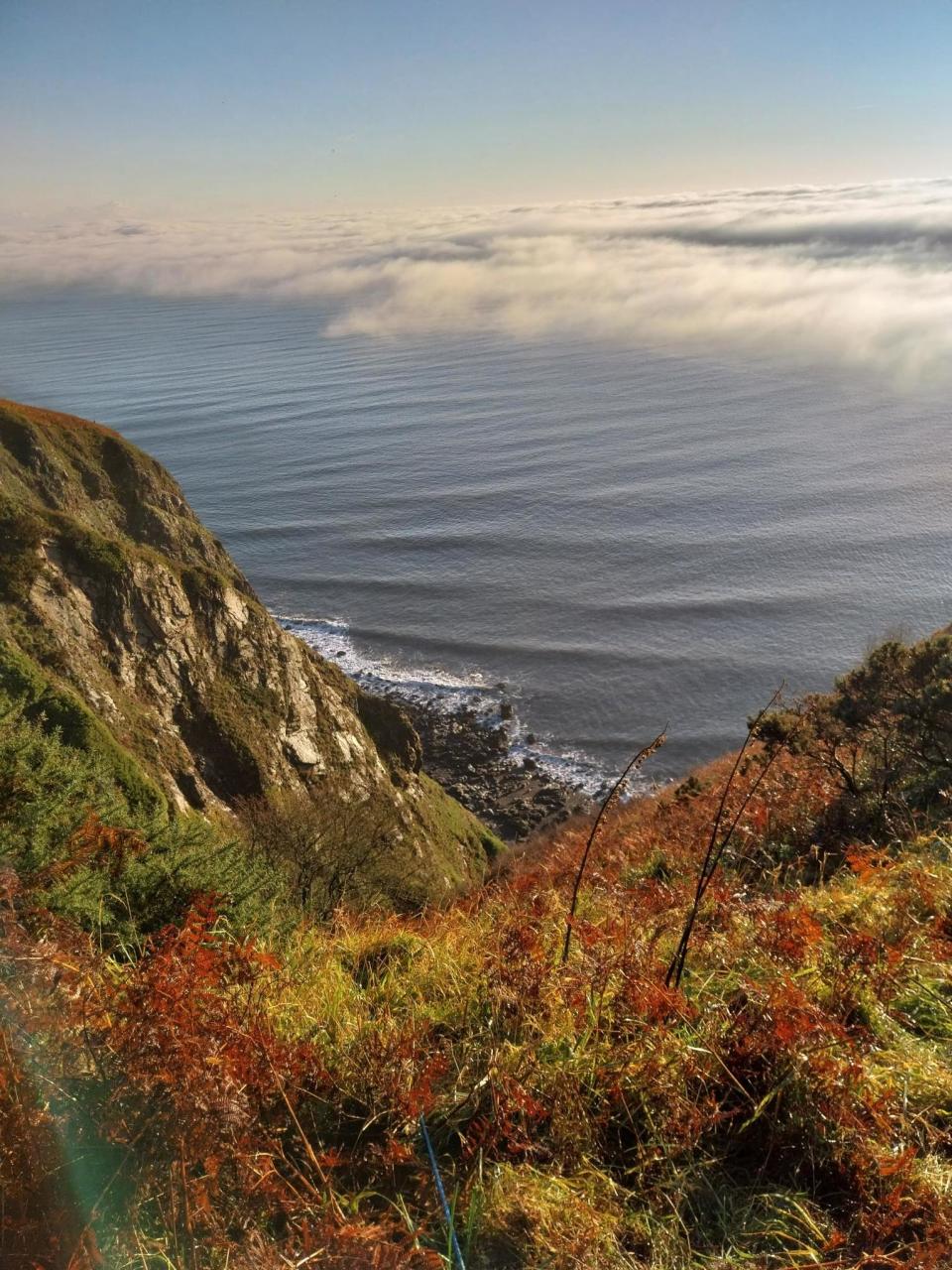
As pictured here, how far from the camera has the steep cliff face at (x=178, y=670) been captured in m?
36.7

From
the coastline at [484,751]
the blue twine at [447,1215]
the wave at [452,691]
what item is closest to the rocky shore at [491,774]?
the coastline at [484,751]

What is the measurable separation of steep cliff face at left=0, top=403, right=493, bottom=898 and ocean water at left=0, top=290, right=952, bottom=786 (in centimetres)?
1703

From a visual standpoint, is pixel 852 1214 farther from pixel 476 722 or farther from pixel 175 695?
pixel 476 722

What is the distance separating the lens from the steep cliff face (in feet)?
120

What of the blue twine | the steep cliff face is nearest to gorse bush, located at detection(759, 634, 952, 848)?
the blue twine

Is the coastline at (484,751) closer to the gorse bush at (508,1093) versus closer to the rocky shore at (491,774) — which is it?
the rocky shore at (491,774)

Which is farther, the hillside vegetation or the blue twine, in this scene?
the hillside vegetation

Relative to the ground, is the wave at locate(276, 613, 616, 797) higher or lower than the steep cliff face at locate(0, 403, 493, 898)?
lower

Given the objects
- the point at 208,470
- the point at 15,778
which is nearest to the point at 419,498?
the point at 208,470

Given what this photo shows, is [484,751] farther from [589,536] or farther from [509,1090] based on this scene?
[509,1090]

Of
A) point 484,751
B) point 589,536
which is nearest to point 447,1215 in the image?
point 484,751

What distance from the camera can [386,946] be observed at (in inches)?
271

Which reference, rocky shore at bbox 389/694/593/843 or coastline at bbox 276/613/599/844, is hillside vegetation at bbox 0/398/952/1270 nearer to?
coastline at bbox 276/613/599/844

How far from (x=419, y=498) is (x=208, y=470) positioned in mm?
37356
